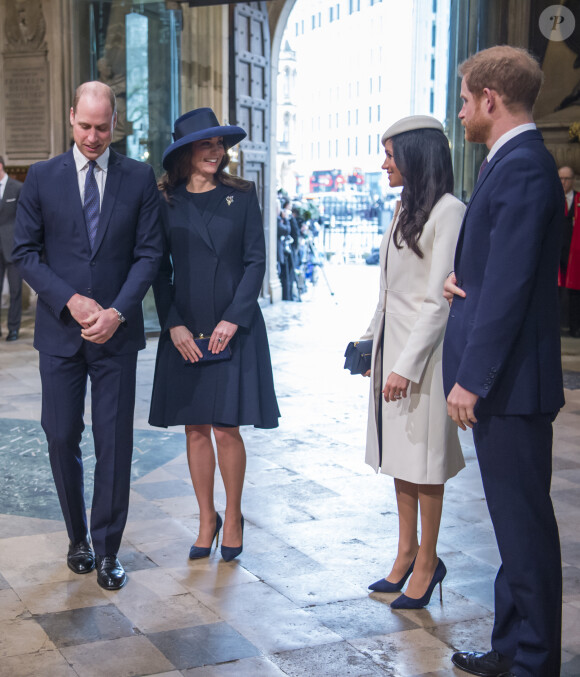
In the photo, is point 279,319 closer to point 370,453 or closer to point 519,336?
point 370,453

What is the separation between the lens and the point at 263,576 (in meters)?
3.77

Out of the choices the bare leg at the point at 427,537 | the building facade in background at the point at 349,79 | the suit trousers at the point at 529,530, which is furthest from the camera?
the building facade in background at the point at 349,79

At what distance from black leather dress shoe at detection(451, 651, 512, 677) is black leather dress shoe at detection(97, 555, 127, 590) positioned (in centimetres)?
131

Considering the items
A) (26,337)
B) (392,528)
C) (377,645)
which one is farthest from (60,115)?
(377,645)

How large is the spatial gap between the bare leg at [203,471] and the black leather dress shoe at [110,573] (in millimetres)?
421

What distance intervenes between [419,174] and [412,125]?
0.17 m

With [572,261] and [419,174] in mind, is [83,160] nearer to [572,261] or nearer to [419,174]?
[419,174]

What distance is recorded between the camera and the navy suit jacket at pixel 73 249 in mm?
3619

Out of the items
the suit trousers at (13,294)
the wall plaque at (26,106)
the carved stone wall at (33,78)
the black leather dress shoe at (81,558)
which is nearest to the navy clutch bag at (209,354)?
the black leather dress shoe at (81,558)

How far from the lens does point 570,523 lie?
4.46 m

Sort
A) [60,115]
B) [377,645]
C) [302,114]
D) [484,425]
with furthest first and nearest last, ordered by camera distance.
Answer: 1. [302,114]
2. [60,115]
3. [377,645]
4. [484,425]

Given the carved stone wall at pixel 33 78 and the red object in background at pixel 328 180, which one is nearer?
the carved stone wall at pixel 33 78

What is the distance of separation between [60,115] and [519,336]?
1054 cm

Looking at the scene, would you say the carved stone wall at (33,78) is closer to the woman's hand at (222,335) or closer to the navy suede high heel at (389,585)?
the woman's hand at (222,335)
